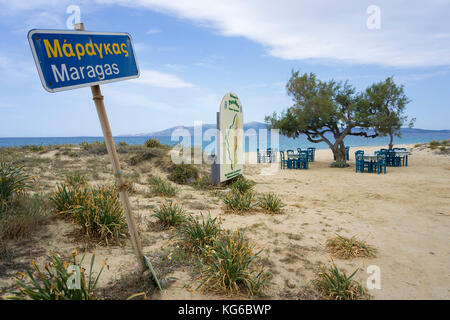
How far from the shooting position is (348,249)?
11.8 feet

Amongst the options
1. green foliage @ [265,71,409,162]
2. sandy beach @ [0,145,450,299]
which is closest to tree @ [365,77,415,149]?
green foliage @ [265,71,409,162]

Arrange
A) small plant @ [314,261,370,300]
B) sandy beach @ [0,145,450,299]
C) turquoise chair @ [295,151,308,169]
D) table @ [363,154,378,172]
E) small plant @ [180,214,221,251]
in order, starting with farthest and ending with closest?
1. turquoise chair @ [295,151,308,169]
2. table @ [363,154,378,172]
3. small plant @ [180,214,221,251]
4. sandy beach @ [0,145,450,299]
5. small plant @ [314,261,370,300]

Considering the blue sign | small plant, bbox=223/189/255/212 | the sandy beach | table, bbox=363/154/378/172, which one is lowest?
the sandy beach

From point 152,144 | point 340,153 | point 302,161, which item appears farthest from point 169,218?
point 340,153

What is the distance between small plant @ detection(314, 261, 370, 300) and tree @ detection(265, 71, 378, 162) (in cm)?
1395

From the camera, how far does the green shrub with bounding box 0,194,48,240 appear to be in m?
3.32

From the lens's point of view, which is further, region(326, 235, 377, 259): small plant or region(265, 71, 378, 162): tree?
region(265, 71, 378, 162): tree

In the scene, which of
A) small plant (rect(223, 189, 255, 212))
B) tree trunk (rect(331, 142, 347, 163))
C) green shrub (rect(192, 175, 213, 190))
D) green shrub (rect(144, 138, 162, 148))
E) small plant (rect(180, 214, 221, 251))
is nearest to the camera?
small plant (rect(180, 214, 221, 251))

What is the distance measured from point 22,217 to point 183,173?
17.9ft

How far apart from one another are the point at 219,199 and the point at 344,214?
3.00m

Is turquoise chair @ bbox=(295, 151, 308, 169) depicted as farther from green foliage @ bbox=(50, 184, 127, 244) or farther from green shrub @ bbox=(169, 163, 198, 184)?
green foliage @ bbox=(50, 184, 127, 244)

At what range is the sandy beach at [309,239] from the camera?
2.80m

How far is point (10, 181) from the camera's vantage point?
12.8 ft
